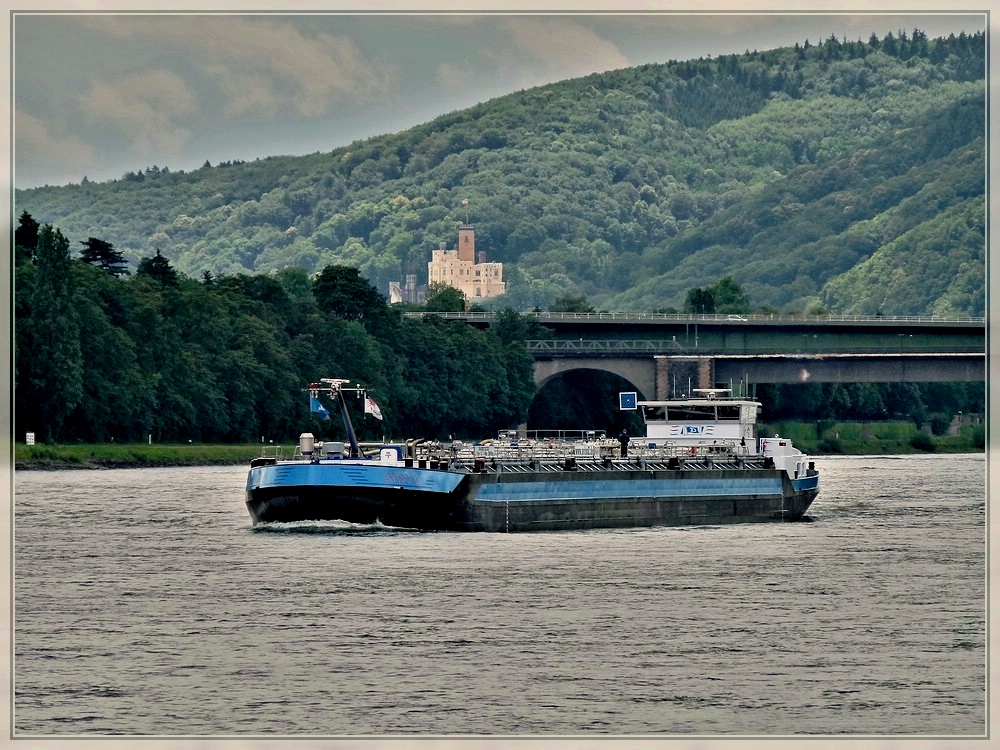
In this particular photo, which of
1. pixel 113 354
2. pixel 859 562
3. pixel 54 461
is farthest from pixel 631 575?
pixel 113 354

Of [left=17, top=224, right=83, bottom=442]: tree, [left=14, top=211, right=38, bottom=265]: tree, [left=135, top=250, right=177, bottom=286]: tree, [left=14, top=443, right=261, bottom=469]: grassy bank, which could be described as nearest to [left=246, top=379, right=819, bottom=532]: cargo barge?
[left=14, top=443, right=261, bottom=469]: grassy bank

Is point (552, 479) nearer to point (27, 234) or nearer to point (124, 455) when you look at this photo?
point (124, 455)

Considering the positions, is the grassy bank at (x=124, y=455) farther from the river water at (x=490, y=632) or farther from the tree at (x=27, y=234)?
the river water at (x=490, y=632)

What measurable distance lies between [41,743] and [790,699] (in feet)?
53.0

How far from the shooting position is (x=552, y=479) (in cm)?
9431

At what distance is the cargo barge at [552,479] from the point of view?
86.8 m

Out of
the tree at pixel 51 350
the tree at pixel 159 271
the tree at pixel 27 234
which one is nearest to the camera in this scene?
the tree at pixel 51 350

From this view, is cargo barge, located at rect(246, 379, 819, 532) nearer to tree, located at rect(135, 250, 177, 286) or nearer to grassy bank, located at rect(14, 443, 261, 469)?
grassy bank, located at rect(14, 443, 261, 469)

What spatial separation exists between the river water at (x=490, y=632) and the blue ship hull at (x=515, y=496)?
1287 mm

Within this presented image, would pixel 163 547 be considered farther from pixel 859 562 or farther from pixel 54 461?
pixel 54 461

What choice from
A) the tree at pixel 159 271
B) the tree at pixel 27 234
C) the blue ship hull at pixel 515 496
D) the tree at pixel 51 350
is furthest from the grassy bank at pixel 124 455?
the blue ship hull at pixel 515 496

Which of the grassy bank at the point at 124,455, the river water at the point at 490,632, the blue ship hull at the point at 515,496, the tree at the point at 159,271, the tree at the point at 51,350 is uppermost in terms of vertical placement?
the tree at the point at 159,271

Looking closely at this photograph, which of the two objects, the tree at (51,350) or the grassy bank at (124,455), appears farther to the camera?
the tree at (51,350)

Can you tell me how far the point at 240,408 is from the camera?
169750 millimetres
